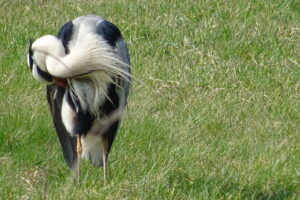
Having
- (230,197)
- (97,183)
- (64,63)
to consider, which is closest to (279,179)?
(230,197)

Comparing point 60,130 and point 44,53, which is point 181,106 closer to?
point 60,130

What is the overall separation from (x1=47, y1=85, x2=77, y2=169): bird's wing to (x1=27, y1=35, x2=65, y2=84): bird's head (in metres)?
0.38

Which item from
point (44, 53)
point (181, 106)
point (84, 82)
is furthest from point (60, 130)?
point (181, 106)

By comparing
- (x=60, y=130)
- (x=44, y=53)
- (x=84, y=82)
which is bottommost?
(x=60, y=130)

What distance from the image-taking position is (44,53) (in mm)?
5691

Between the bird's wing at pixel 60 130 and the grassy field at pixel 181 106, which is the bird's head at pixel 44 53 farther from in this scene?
the grassy field at pixel 181 106

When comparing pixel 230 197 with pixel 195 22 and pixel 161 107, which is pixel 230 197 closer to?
pixel 161 107

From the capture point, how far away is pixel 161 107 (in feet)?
24.7

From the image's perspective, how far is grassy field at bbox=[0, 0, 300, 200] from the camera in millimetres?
5996

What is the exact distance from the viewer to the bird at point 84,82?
560cm

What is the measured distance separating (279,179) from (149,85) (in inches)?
79.2

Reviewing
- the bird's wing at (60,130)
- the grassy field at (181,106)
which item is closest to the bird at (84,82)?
the bird's wing at (60,130)

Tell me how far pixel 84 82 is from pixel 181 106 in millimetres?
1784

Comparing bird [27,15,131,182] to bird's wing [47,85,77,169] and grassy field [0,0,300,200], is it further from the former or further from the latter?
grassy field [0,0,300,200]
